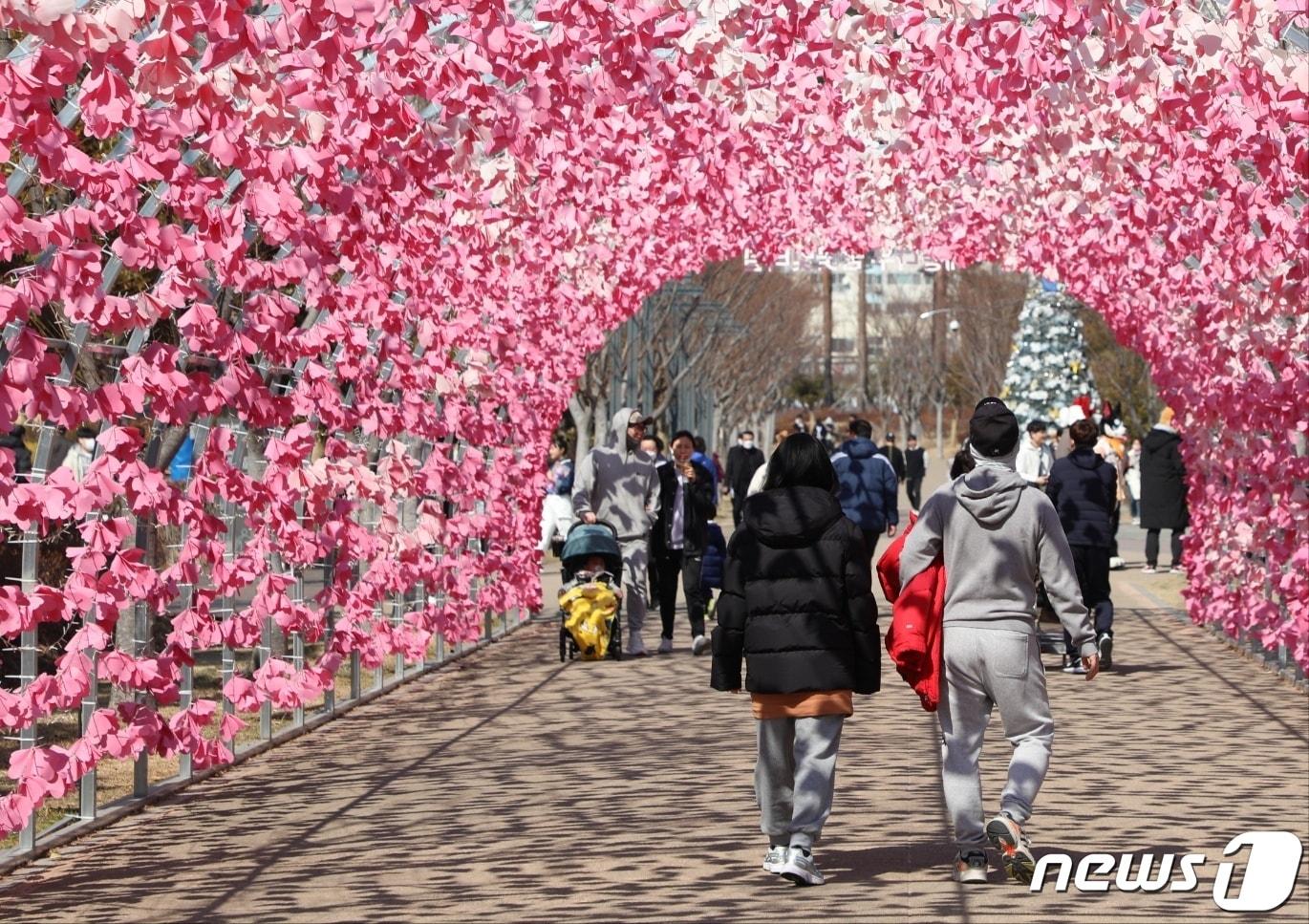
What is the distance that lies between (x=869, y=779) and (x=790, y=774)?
9.00ft

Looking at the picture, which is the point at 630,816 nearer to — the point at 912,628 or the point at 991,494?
the point at 912,628

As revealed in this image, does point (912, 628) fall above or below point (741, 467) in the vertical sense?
below

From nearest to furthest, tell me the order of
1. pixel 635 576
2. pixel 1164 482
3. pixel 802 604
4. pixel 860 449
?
pixel 802 604 < pixel 635 576 < pixel 860 449 < pixel 1164 482

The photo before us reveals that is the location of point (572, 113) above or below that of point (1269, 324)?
above

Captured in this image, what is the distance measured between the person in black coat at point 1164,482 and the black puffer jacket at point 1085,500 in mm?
9453

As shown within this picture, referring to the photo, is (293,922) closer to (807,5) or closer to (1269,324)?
(807,5)

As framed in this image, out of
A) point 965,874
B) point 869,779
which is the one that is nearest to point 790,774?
point 965,874

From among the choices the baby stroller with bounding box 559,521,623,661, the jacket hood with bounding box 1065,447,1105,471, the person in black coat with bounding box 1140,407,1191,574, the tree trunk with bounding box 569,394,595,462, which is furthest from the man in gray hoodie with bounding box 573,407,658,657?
the tree trunk with bounding box 569,394,595,462

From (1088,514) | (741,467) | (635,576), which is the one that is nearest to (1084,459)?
(1088,514)

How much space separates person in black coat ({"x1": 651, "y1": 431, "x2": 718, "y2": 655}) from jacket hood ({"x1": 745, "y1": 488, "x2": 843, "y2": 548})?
415 inches

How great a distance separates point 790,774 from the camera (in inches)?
336

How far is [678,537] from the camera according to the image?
63.3 ft

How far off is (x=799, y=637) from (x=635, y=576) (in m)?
10.3

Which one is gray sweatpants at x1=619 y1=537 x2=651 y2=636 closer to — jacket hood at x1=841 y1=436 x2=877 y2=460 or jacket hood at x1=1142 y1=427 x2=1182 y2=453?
jacket hood at x1=841 y1=436 x2=877 y2=460
